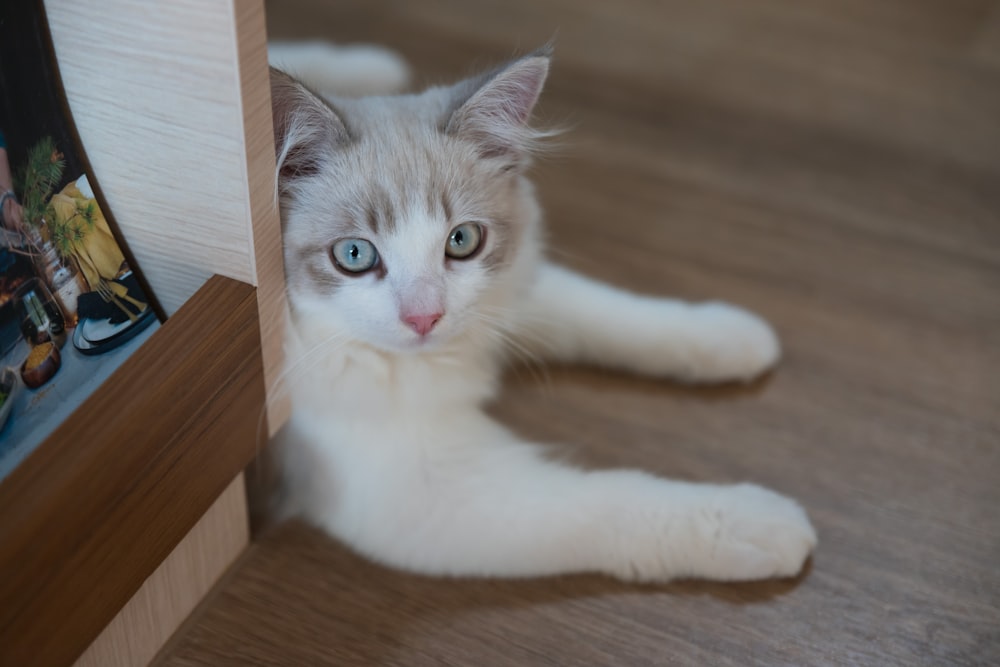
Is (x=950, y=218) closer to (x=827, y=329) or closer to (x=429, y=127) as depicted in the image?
(x=827, y=329)

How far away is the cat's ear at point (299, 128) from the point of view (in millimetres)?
993

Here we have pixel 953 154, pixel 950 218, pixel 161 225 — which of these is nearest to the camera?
pixel 161 225

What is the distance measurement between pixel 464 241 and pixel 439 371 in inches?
7.3

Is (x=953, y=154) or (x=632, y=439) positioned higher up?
(x=953, y=154)

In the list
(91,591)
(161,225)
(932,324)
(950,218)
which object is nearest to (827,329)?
(932,324)

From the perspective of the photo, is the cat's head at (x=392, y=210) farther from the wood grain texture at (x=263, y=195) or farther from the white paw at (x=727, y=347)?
the white paw at (x=727, y=347)

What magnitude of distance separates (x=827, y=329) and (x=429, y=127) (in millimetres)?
823

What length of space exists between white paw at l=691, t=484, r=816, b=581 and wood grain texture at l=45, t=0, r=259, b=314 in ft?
2.07

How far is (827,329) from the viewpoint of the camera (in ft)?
5.24

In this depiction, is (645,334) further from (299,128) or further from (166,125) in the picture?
(166,125)

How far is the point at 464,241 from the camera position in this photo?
3.71 ft

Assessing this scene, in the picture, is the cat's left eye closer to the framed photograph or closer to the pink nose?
the pink nose

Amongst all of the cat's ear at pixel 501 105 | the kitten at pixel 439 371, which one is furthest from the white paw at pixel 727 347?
the cat's ear at pixel 501 105

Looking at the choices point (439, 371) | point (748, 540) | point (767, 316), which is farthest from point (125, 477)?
point (767, 316)
